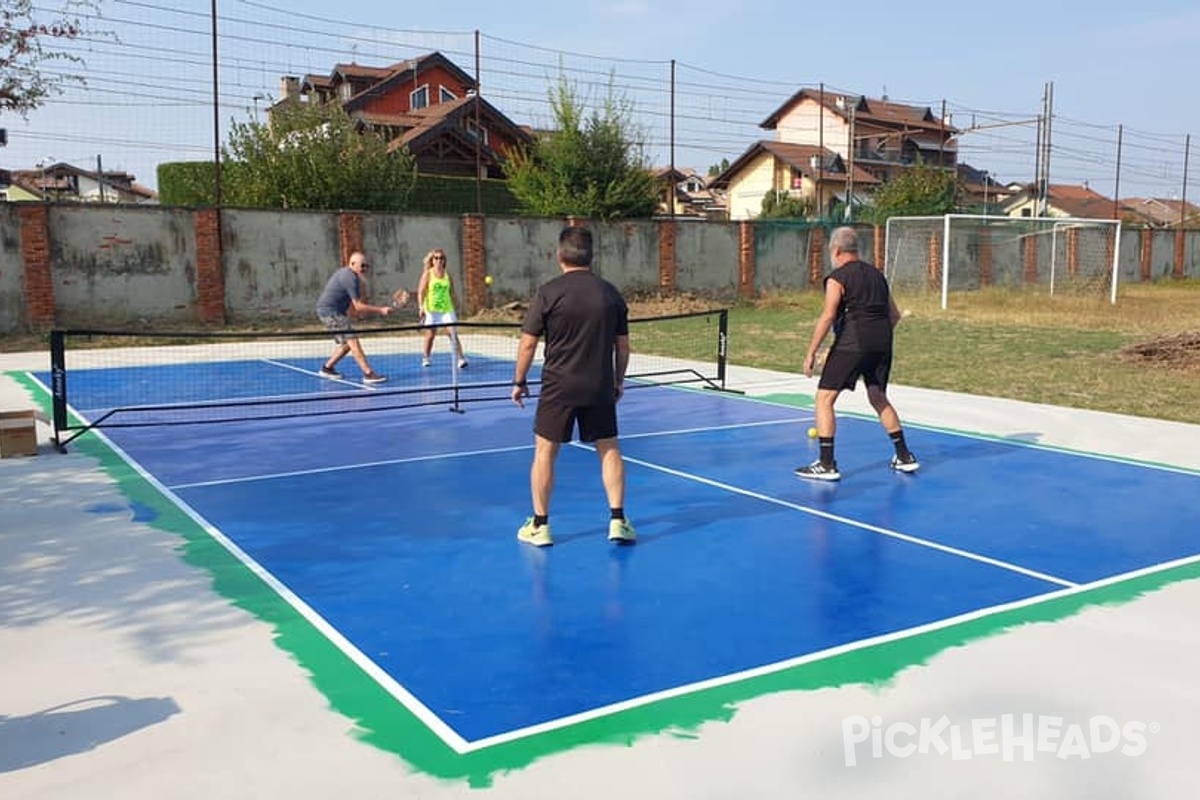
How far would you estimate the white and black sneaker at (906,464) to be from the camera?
325 inches

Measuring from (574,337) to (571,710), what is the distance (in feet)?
8.18

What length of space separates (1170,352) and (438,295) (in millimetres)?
10677

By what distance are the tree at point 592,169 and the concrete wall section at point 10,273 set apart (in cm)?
1396

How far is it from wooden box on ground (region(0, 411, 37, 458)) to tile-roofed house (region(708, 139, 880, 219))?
2119 inches

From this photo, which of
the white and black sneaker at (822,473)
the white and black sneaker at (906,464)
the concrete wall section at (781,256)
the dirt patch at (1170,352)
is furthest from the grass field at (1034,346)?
the white and black sneaker at (822,473)

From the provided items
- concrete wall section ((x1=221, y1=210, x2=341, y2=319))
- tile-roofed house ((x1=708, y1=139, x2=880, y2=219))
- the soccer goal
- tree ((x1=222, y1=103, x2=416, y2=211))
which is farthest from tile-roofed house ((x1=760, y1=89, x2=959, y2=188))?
concrete wall section ((x1=221, y1=210, x2=341, y2=319))

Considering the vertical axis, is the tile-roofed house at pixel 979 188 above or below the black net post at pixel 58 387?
above

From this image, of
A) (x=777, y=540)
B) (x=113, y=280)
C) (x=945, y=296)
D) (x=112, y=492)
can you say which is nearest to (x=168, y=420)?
(x=112, y=492)

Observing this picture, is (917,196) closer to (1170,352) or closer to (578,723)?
(1170,352)

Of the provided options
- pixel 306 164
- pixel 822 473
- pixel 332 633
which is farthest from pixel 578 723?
pixel 306 164

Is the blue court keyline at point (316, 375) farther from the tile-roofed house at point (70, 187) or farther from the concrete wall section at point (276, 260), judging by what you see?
the tile-roofed house at point (70, 187)

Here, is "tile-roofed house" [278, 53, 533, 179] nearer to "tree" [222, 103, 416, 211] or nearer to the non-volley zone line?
"tree" [222, 103, 416, 211]

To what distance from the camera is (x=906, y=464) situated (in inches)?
326

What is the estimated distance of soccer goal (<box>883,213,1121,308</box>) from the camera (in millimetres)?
32156
